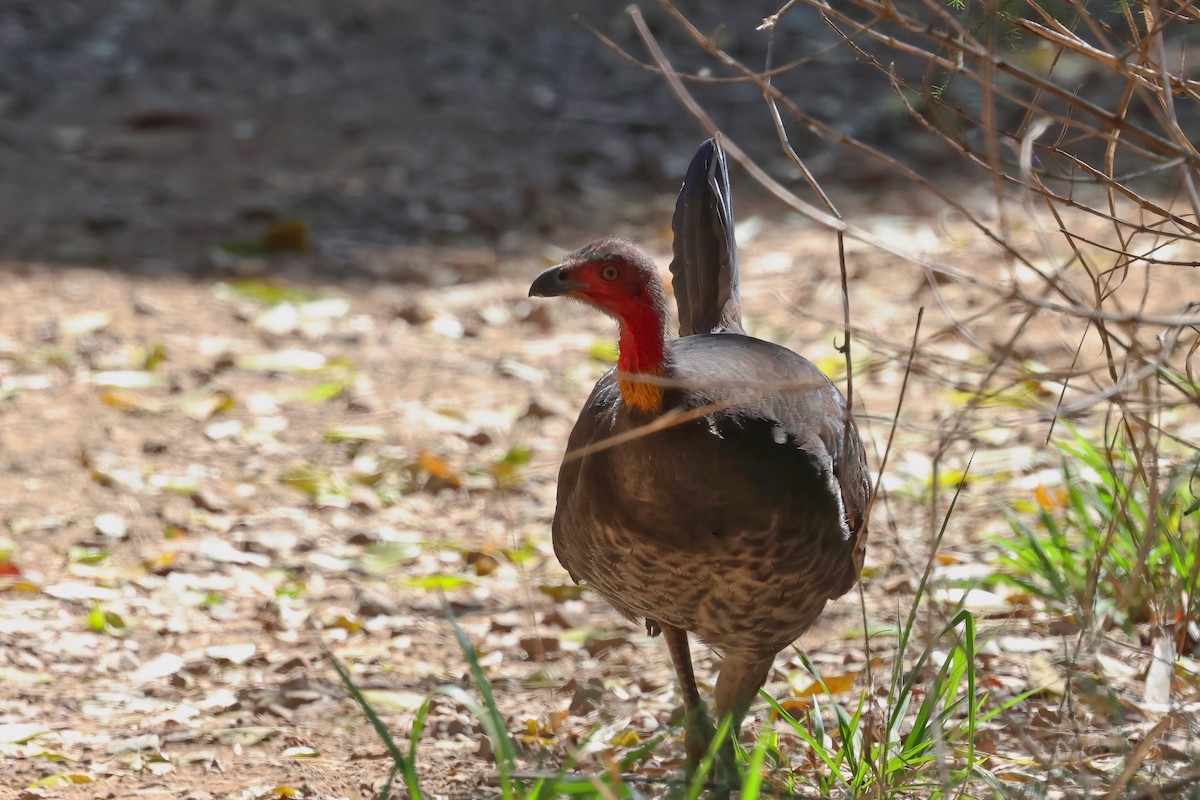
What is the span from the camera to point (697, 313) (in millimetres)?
3533

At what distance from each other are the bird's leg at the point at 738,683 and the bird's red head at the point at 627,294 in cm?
71

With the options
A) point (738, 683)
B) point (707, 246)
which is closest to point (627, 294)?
point (707, 246)

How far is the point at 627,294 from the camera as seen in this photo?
2750 millimetres

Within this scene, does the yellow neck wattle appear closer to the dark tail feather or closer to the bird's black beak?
the bird's black beak

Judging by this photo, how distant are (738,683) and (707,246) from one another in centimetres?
108

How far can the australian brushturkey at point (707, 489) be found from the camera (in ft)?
8.62

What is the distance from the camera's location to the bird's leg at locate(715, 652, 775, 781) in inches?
119

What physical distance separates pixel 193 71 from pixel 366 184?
76.8 inches

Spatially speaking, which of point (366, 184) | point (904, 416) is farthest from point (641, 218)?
point (904, 416)

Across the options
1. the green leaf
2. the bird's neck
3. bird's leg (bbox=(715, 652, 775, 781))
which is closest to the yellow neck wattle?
the bird's neck

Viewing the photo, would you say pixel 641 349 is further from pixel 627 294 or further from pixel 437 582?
pixel 437 582

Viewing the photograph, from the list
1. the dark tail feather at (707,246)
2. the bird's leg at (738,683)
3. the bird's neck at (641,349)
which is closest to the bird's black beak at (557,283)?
the bird's neck at (641,349)

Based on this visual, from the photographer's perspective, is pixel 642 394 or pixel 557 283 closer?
pixel 642 394

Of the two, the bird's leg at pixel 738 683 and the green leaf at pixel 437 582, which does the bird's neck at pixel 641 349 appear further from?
the green leaf at pixel 437 582
